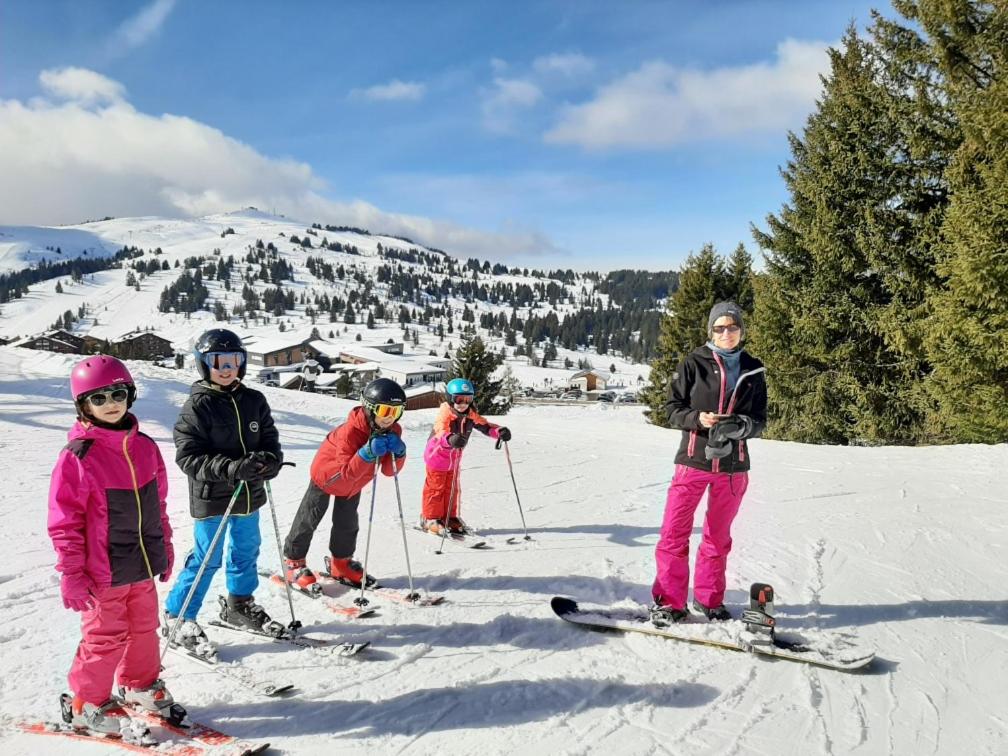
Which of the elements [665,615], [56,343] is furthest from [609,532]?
[56,343]

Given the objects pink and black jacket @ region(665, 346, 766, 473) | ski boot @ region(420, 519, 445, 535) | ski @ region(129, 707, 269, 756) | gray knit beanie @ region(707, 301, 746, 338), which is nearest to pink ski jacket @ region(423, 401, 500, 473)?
ski boot @ region(420, 519, 445, 535)

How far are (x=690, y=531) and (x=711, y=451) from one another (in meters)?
0.63

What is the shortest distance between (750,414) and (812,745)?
1925 mm

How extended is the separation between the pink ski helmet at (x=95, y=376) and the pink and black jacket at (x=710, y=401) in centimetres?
328

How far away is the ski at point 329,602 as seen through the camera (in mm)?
4441

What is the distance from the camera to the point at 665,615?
4.25 m

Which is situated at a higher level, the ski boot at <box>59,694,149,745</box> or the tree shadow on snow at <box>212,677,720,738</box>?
the ski boot at <box>59,694,149,745</box>

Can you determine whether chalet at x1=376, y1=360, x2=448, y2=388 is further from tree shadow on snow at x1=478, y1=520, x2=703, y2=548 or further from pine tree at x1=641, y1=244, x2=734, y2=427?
tree shadow on snow at x1=478, y1=520, x2=703, y2=548

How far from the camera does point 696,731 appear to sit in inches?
124

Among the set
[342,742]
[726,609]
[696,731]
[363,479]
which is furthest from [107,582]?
[726,609]

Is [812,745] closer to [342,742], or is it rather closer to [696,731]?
[696,731]

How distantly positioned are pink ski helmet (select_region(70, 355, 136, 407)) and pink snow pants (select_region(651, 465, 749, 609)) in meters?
3.45

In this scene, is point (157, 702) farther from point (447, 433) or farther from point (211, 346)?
point (447, 433)

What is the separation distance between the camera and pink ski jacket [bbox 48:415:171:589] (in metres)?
2.85
